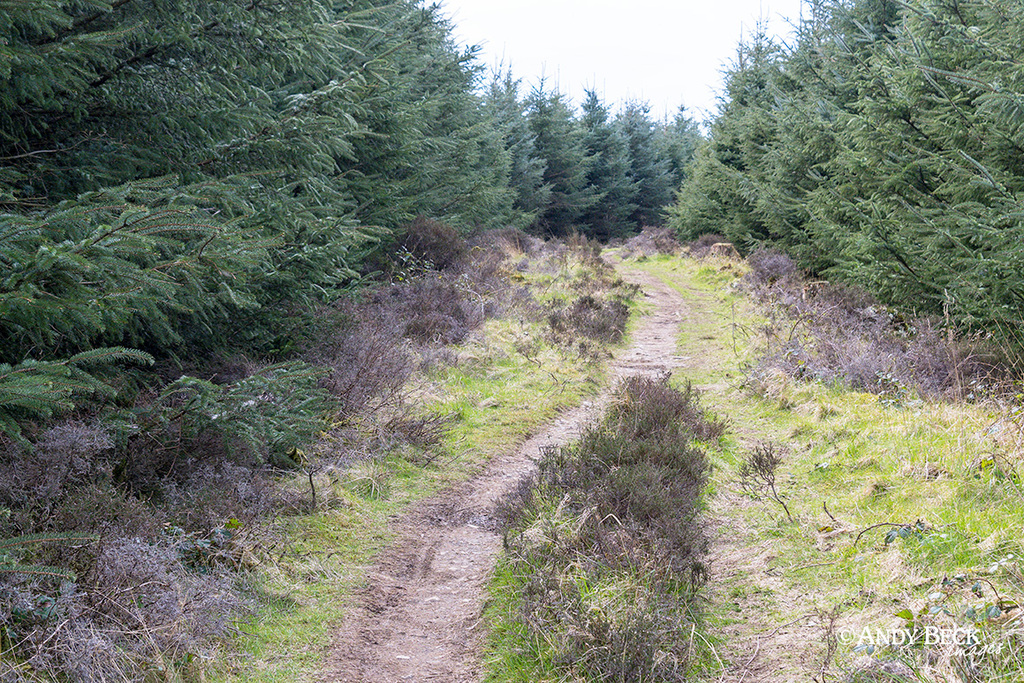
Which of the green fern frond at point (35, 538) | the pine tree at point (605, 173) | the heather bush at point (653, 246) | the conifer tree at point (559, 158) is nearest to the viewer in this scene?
the green fern frond at point (35, 538)

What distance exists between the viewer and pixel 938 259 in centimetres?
784

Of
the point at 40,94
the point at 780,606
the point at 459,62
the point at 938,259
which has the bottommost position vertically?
the point at 780,606

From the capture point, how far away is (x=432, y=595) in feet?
14.5

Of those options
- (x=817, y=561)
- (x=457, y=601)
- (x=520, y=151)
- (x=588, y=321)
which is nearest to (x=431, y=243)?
(x=588, y=321)

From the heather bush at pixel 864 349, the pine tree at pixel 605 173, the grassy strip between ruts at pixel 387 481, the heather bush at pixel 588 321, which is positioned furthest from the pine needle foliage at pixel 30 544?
the pine tree at pixel 605 173

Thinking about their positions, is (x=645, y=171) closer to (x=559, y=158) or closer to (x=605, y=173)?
(x=605, y=173)

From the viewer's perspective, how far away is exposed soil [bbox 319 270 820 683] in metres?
3.50

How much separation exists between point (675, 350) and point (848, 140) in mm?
5213

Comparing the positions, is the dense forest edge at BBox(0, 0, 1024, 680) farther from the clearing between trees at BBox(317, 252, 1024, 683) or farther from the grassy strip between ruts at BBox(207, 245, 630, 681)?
the clearing between trees at BBox(317, 252, 1024, 683)

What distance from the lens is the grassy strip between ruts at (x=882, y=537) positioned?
9.48 ft

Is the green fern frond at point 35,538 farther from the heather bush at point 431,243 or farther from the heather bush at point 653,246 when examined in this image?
the heather bush at point 653,246

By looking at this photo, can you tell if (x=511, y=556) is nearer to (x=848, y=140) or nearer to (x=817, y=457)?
(x=817, y=457)

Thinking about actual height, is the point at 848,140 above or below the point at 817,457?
above

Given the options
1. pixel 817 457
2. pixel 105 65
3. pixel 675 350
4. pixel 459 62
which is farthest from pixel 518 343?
pixel 459 62
